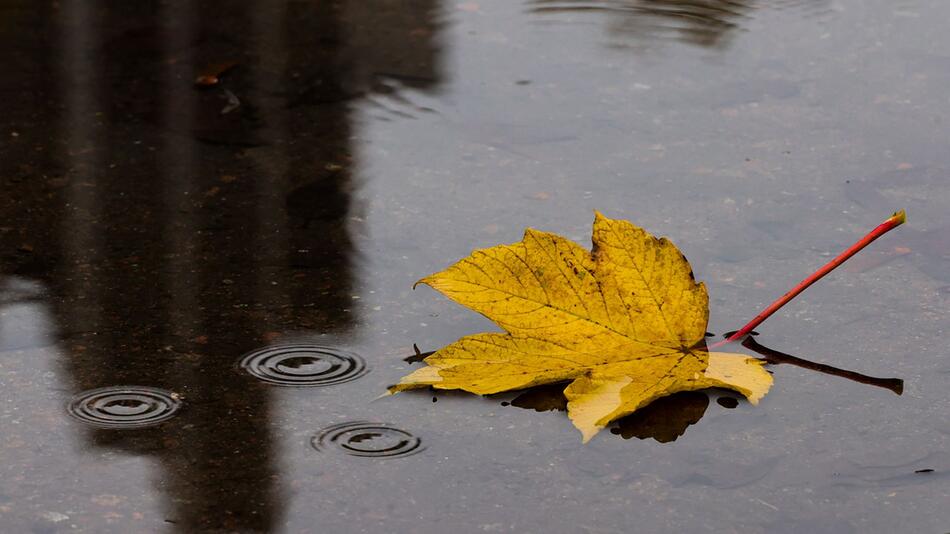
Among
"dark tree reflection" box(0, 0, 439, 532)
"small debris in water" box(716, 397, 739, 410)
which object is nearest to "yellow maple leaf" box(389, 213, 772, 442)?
"small debris in water" box(716, 397, 739, 410)

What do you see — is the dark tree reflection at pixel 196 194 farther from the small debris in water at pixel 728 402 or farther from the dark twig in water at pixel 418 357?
the small debris in water at pixel 728 402

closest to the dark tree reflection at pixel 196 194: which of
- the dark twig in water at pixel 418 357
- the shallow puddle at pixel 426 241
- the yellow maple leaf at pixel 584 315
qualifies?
the shallow puddle at pixel 426 241

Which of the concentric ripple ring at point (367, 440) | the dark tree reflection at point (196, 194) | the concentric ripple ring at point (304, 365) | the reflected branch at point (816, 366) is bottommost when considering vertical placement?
the concentric ripple ring at point (367, 440)

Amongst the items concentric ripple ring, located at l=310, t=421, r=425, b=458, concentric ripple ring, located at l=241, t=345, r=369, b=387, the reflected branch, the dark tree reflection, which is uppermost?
the dark tree reflection

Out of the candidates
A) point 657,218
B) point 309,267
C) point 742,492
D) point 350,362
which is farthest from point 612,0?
point 742,492

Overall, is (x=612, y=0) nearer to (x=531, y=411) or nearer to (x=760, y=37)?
(x=760, y=37)

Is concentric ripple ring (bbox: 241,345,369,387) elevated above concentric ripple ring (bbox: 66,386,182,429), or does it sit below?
above

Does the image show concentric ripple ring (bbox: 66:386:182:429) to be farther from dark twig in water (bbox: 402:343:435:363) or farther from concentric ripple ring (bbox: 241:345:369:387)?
dark twig in water (bbox: 402:343:435:363)
